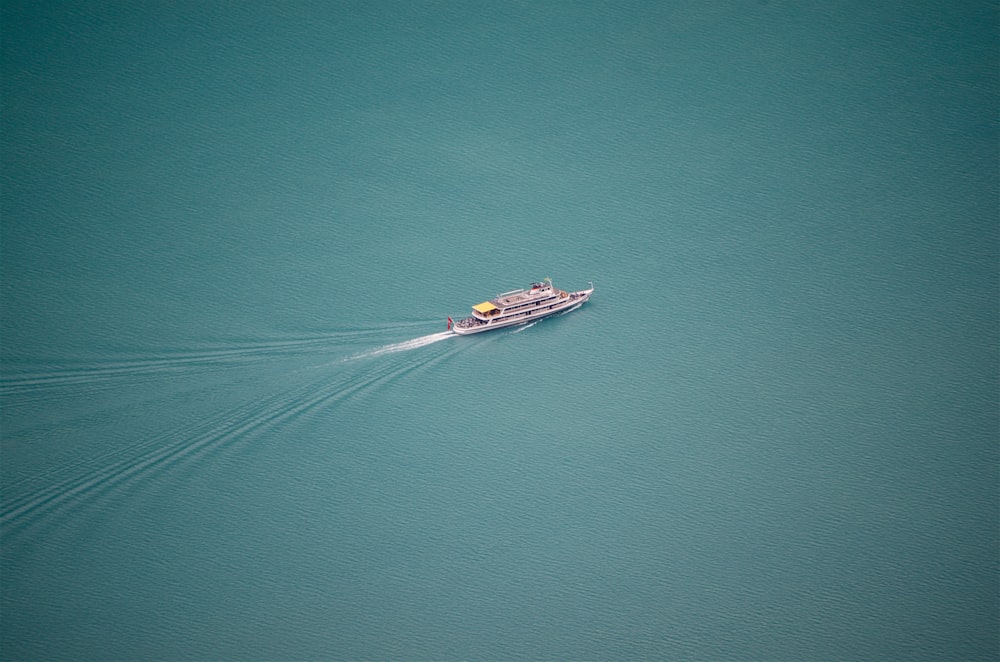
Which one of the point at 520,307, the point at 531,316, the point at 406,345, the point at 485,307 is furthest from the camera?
the point at 531,316

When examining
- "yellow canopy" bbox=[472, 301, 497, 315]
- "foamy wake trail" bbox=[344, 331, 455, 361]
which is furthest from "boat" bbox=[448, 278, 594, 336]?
"foamy wake trail" bbox=[344, 331, 455, 361]

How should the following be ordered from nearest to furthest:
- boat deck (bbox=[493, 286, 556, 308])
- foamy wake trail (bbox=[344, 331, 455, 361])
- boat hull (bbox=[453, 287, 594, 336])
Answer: foamy wake trail (bbox=[344, 331, 455, 361])
boat hull (bbox=[453, 287, 594, 336])
boat deck (bbox=[493, 286, 556, 308])

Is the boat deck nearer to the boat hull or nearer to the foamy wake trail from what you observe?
the boat hull

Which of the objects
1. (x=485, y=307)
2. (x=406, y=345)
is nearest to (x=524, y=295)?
(x=485, y=307)

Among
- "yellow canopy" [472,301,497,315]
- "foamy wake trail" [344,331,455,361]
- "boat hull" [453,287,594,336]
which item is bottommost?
"foamy wake trail" [344,331,455,361]

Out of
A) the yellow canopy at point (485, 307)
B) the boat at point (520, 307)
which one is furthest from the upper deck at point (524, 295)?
the yellow canopy at point (485, 307)

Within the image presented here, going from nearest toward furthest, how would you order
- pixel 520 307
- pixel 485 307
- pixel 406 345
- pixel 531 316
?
pixel 406 345 → pixel 485 307 → pixel 520 307 → pixel 531 316

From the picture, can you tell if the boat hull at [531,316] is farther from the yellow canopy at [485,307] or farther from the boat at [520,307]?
the yellow canopy at [485,307]

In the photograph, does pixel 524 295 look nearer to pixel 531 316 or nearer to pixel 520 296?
pixel 520 296
